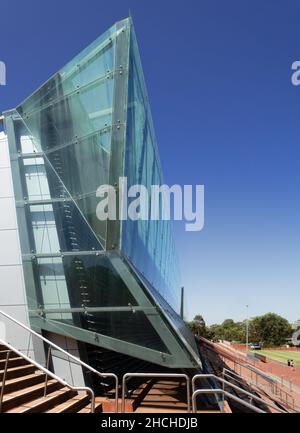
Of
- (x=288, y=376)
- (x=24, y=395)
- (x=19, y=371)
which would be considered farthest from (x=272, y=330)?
(x=24, y=395)

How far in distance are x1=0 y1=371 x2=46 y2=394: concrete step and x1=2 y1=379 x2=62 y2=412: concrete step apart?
0.41ft

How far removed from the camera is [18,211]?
1099 cm

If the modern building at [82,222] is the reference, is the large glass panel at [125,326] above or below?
below

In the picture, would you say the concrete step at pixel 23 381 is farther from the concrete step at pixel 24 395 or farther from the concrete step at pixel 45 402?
the concrete step at pixel 45 402

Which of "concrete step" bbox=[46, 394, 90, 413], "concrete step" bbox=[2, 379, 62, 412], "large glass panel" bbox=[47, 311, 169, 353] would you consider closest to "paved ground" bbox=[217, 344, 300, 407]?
"large glass panel" bbox=[47, 311, 169, 353]

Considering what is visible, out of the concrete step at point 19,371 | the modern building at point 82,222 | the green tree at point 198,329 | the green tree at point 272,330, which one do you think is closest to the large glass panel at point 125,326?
the modern building at point 82,222

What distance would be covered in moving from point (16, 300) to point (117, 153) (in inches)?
206

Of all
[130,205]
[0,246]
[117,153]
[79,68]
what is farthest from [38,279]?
[79,68]

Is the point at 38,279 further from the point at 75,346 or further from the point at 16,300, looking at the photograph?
the point at 75,346

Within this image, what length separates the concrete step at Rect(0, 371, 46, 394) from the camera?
715cm

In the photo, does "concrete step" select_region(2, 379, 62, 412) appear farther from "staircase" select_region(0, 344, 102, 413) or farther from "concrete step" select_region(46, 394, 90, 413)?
"concrete step" select_region(46, 394, 90, 413)

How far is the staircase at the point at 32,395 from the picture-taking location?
661cm

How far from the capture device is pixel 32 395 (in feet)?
23.8

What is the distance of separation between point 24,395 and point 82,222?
4.56 meters
